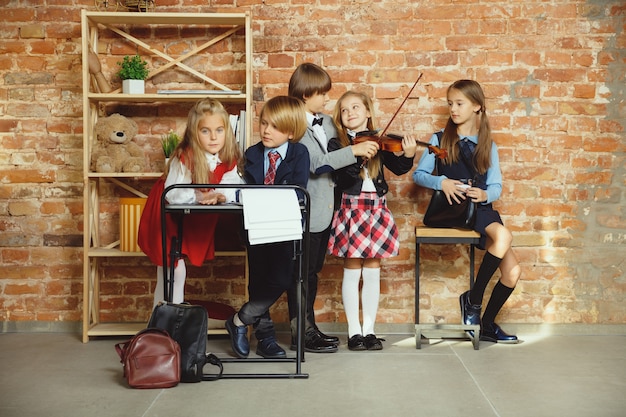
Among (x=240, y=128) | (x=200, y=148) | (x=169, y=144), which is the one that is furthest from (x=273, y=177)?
(x=169, y=144)

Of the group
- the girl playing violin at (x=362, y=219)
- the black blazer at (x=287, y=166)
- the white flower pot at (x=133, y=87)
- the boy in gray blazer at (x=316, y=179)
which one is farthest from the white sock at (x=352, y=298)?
the white flower pot at (x=133, y=87)

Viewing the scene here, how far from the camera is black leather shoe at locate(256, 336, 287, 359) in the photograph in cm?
344

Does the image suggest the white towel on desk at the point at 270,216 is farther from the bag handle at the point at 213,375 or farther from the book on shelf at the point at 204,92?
the book on shelf at the point at 204,92

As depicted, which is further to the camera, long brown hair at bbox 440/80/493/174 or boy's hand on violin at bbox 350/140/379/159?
long brown hair at bbox 440/80/493/174

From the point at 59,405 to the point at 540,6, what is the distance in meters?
3.25

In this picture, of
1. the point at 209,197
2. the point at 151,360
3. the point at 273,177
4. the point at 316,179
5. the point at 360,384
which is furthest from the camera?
the point at 316,179

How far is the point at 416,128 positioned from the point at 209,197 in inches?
55.1

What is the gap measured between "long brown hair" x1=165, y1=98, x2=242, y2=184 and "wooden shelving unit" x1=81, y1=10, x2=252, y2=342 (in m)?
0.27

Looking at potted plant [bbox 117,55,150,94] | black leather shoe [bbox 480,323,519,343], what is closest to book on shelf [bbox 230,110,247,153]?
potted plant [bbox 117,55,150,94]

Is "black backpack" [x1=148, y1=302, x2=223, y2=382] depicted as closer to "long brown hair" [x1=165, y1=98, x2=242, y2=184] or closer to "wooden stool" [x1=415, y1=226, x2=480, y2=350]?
"long brown hair" [x1=165, y1=98, x2=242, y2=184]

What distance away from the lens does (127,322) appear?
4.11m

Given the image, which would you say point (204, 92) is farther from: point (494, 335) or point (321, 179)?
point (494, 335)

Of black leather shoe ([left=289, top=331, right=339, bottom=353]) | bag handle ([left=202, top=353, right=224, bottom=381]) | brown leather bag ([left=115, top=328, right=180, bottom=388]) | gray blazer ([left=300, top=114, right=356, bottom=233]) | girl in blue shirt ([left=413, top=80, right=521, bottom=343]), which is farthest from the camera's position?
girl in blue shirt ([left=413, top=80, right=521, bottom=343])

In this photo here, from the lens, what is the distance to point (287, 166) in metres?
3.34
